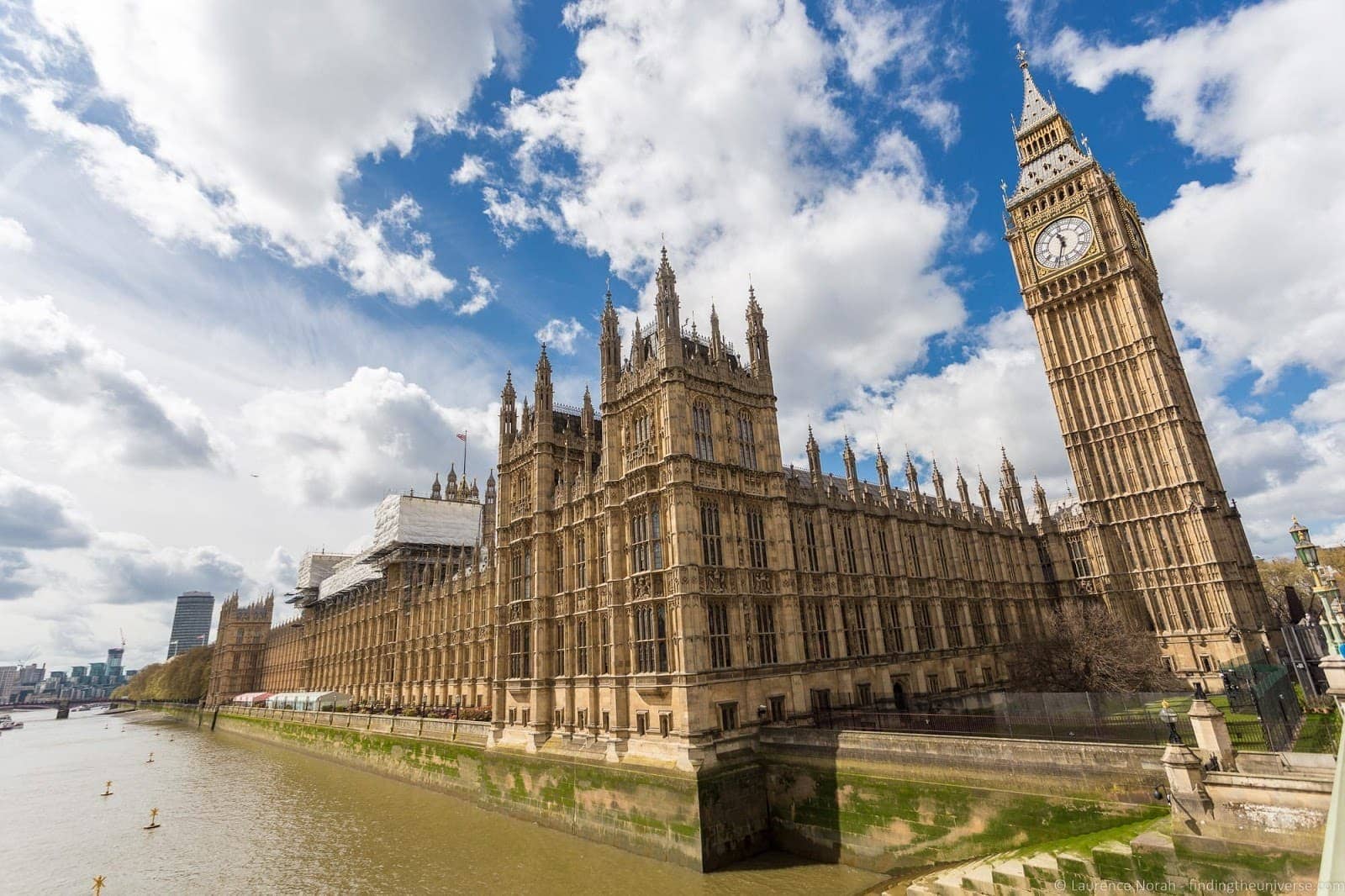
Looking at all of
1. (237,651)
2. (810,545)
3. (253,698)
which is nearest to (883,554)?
(810,545)

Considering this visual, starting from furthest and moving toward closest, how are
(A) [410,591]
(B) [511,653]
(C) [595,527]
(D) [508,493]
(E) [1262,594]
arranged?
(A) [410,591] → (E) [1262,594] → (D) [508,493] → (B) [511,653] → (C) [595,527]

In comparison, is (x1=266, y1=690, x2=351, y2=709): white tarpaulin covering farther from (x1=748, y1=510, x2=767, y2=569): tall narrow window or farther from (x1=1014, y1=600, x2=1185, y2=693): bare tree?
(x1=1014, y1=600, x2=1185, y2=693): bare tree

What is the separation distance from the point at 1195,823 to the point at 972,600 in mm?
38919

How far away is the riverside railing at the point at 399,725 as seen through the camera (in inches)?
1855

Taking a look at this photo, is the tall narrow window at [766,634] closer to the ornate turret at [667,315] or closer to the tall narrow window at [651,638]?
the tall narrow window at [651,638]

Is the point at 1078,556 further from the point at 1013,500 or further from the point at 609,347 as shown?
the point at 609,347

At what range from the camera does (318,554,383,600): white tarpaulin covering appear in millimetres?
96875

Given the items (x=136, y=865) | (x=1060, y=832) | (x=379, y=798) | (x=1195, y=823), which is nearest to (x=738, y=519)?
(x=1060, y=832)

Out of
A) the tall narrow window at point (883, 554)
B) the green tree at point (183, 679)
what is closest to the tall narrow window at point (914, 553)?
the tall narrow window at point (883, 554)

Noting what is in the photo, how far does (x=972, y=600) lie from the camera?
56375 millimetres

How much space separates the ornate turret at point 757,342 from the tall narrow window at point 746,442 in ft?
11.5

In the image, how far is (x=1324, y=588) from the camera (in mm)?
21453

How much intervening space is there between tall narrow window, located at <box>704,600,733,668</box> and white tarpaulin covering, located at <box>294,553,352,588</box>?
353 feet

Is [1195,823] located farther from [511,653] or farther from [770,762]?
[511,653]
